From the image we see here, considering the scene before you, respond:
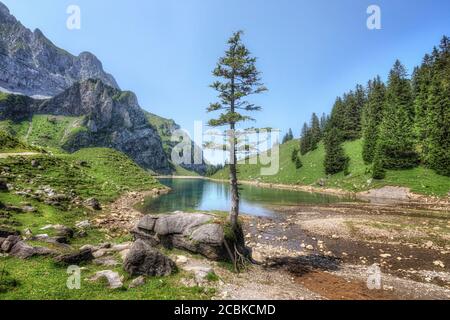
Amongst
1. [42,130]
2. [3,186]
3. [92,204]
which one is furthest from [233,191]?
[42,130]

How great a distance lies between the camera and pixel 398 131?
3078 inches

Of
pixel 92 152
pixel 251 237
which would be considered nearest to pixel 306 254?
pixel 251 237

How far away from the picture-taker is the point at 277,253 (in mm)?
25969

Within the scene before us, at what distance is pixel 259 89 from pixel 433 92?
256 feet

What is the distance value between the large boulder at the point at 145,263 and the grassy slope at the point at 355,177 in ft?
114

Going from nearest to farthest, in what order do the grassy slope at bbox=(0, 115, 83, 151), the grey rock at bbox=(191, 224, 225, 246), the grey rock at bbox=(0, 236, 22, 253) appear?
the grey rock at bbox=(0, 236, 22, 253)
the grey rock at bbox=(191, 224, 225, 246)
the grassy slope at bbox=(0, 115, 83, 151)

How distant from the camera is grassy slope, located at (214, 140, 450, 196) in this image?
63.5 metres

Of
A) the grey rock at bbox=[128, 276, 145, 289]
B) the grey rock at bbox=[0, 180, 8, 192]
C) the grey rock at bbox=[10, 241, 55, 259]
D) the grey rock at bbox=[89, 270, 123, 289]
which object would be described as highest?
the grey rock at bbox=[0, 180, 8, 192]

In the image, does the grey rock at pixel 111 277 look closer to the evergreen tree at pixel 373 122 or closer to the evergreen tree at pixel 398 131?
the evergreen tree at pixel 398 131

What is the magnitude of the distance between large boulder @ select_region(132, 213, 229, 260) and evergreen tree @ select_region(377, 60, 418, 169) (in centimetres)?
7242

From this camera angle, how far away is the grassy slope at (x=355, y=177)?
63531 millimetres

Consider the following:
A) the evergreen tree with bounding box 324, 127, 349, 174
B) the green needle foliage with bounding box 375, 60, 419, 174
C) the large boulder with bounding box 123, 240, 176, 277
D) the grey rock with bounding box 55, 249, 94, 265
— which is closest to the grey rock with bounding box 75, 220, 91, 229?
the grey rock with bounding box 55, 249, 94, 265

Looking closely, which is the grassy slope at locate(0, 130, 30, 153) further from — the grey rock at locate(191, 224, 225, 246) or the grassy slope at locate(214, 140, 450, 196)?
the grey rock at locate(191, 224, 225, 246)

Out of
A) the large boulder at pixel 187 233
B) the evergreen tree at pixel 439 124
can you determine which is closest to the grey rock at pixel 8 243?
the large boulder at pixel 187 233
